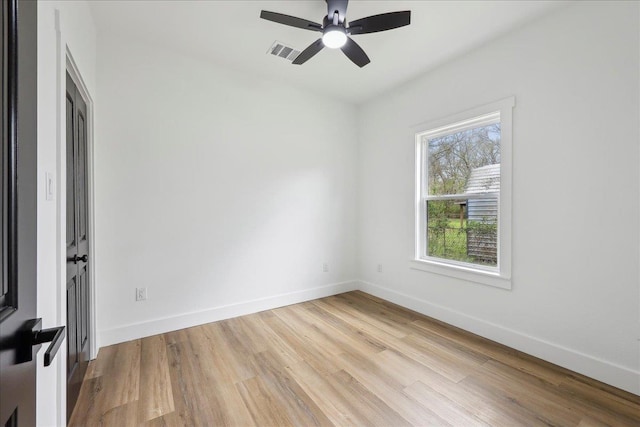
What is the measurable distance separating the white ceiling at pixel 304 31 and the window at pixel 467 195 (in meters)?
0.66

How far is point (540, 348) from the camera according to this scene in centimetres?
230

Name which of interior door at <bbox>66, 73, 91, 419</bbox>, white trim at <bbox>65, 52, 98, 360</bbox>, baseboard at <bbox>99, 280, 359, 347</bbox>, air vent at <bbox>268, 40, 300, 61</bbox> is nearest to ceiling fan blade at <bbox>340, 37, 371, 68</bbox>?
air vent at <bbox>268, 40, 300, 61</bbox>

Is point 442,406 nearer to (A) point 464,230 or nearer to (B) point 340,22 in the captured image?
(A) point 464,230

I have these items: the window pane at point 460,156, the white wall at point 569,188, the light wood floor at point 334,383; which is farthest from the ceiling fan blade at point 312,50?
the light wood floor at point 334,383

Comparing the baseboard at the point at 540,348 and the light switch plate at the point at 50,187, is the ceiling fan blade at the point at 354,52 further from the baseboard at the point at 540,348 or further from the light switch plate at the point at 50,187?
the baseboard at the point at 540,348

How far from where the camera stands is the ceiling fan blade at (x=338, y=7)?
78.6 inches

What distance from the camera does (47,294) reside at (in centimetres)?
117

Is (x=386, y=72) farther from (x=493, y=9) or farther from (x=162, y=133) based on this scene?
(x=162, y=133)

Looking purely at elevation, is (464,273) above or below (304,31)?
below

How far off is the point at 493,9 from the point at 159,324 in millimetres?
3989

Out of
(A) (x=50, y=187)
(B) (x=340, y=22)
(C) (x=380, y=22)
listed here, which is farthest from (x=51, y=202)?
(C) (x=380, y=22)

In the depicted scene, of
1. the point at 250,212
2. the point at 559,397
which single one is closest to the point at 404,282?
the point at 559,397

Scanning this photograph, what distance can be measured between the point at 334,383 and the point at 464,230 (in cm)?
200

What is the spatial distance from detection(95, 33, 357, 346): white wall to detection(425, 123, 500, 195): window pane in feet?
4.39
